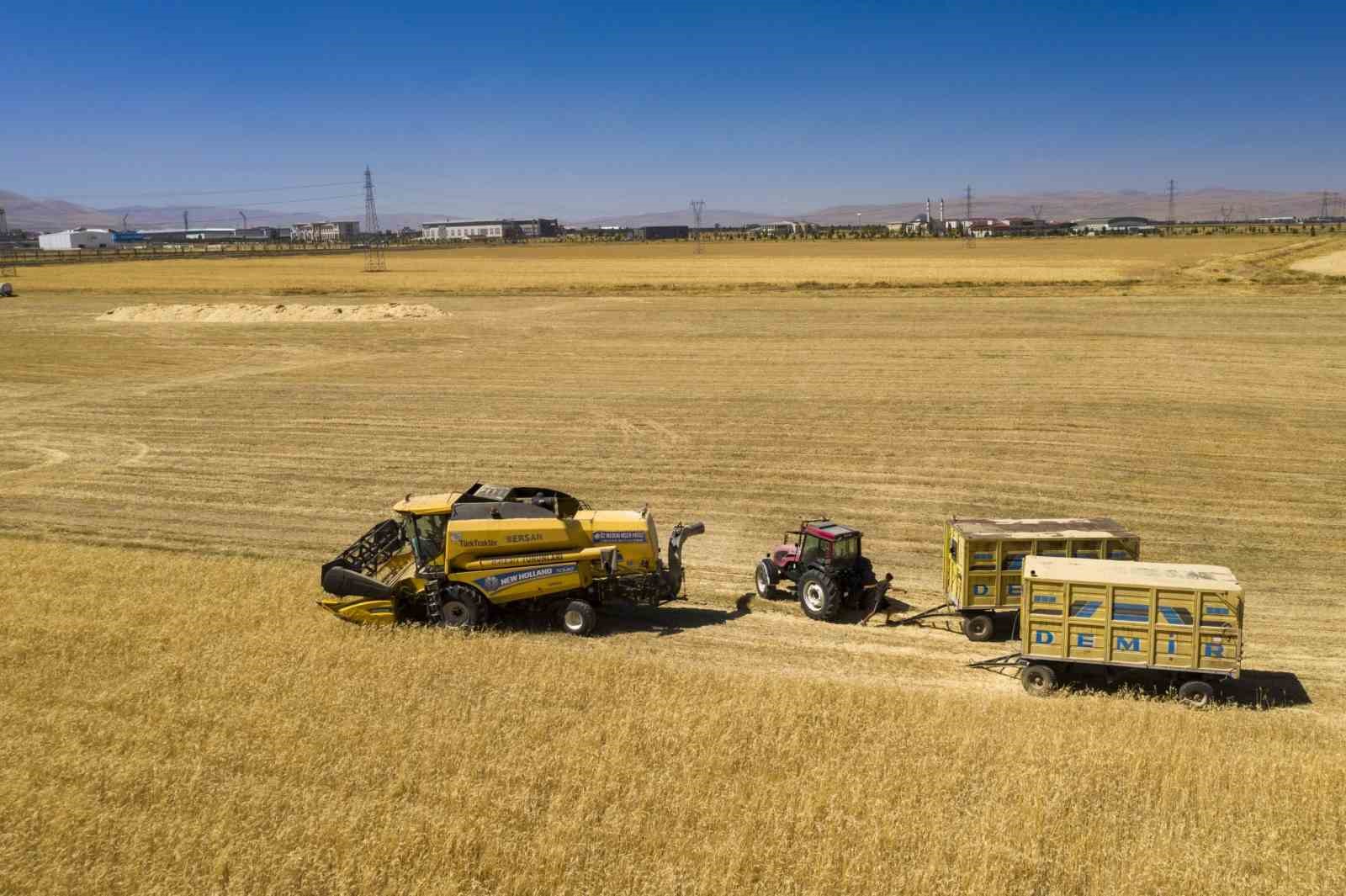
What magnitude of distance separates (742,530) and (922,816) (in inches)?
517

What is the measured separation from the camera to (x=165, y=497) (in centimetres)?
2727

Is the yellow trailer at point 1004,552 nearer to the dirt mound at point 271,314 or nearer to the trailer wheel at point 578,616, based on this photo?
the trailer wheel at point 578,616

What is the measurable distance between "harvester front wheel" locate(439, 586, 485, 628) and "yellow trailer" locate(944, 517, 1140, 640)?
787 cm

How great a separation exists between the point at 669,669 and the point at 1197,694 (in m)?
7.33

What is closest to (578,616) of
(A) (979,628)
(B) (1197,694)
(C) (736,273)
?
(A) (979,628)

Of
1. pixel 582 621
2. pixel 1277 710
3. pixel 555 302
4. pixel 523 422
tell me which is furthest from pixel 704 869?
pixel 555 302

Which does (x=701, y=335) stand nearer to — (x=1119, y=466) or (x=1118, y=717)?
(x=1119, y=466)

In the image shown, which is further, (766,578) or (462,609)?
(766,578)

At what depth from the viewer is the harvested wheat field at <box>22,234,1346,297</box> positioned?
72.6 metres

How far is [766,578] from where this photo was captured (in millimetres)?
19609

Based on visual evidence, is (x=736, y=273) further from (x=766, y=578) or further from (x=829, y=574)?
(x=829, y=574)

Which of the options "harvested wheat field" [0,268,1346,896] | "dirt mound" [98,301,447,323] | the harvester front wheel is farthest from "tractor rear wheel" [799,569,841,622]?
"dirt mound" [98,301,447,323]

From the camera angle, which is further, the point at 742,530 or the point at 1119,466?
the point at 1119,466

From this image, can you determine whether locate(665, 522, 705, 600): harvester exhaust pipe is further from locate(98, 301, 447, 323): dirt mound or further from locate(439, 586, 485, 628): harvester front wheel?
locate(98, 301, 447, 323): dirt mound
